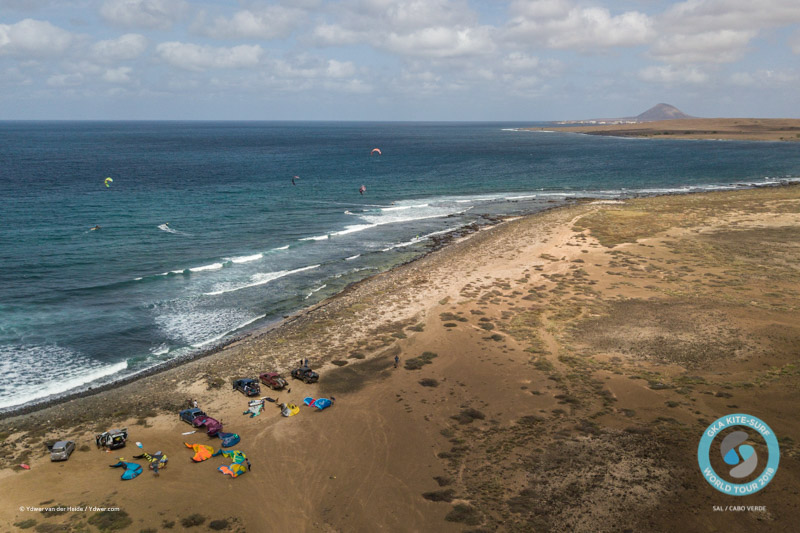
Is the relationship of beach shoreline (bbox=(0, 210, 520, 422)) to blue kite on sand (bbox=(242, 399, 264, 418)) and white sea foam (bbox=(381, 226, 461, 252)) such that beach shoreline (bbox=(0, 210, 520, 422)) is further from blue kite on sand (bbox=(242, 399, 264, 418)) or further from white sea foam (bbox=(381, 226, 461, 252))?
blue kite on sand (bbox=(242, 399, 264, 418))

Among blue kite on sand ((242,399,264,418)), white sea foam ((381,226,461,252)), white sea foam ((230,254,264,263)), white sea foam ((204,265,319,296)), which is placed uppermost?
white sea foam ((381,226,461,252))

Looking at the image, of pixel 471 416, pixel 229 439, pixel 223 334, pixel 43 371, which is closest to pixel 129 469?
pixel 229 439

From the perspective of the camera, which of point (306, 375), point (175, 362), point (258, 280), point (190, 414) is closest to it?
point (190, 414)

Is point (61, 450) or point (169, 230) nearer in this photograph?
point (61, 450)

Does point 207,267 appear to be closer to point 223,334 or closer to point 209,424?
point 223,334

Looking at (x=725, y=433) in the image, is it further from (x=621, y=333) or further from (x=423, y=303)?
(x=423, y=303)

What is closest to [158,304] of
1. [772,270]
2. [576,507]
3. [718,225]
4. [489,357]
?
[489,357]

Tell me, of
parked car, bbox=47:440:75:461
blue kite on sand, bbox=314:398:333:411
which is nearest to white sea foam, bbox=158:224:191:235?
parked car, bbox=47:440:75:461
